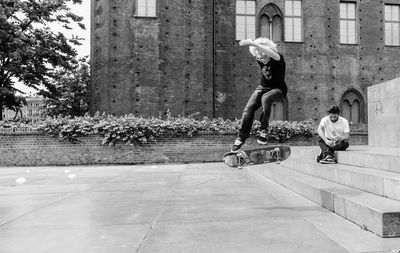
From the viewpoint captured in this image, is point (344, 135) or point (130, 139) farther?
point (130, 139)

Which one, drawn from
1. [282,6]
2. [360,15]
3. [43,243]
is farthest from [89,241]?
[360,15]

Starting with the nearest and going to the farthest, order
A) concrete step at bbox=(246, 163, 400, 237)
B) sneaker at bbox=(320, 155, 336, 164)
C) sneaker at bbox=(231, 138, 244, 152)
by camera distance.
Result: concrete step at bbox=(246, 163, 400, 237) < sneaker at bbox=(231, 138, 244, 152) < sneaker at bbox=(320, 155, 336, 164)

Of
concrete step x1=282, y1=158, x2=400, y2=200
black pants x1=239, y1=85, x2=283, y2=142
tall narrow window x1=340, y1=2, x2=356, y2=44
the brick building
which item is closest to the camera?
concrete step x1=282, y1=158, x2=400, y2=200

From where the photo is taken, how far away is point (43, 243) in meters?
4.42

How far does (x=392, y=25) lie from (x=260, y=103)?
26.9 m

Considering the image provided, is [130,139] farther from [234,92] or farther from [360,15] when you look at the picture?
[360,15]

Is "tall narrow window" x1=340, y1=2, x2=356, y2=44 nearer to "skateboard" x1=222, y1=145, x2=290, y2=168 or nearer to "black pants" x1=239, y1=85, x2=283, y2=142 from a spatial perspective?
"skateboard" x1=222, y1=145, x2=290, y2=168

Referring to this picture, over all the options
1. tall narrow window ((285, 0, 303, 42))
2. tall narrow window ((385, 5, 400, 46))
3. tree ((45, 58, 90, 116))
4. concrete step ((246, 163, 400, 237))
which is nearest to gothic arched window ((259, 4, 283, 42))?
tall narrow window ((285, 0, 303, 42))

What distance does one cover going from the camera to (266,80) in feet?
17.8

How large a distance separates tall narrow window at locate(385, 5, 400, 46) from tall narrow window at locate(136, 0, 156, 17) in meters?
16.6

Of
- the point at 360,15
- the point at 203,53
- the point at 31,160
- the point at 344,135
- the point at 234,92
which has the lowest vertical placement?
the point at 31,160

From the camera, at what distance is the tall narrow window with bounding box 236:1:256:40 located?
1037 inches

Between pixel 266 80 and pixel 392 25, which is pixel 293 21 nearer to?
pixel 392 25

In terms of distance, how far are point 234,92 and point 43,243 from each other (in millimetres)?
22199
